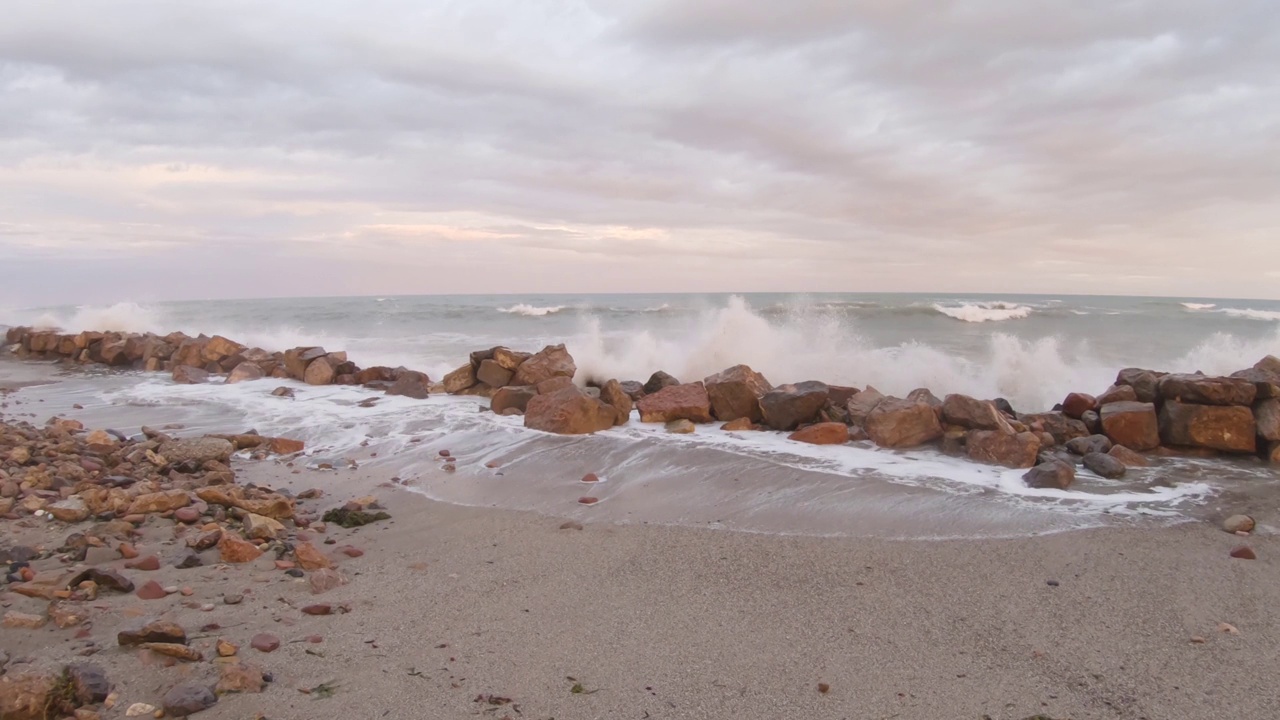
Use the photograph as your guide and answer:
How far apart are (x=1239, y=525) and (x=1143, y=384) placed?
2730 millimetres

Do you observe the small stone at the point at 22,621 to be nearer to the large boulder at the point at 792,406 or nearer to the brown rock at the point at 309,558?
the brown rock at the point at 309,558

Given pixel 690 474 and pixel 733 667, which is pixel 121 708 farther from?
pixel 690 474

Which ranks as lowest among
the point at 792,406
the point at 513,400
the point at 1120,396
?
the point at 513,400

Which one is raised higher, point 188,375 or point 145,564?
point 188,375

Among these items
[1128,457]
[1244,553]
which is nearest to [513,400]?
[1128,457]

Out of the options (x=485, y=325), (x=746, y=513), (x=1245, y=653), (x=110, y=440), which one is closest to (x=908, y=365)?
(x=746, y=513)

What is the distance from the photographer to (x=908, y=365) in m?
9.88

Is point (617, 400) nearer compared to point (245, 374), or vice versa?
point (617, 400)

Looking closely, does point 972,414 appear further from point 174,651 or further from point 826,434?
point 174,651

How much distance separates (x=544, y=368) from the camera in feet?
30.2

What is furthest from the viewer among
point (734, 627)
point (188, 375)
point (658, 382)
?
point (188, 375)

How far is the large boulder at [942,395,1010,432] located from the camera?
6.22m

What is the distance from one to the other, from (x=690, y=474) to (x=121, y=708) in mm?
4064

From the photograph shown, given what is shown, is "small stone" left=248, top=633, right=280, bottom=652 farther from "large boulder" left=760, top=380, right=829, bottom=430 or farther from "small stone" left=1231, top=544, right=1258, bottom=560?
"large boulder" left=760, top=380, right=829, bottom=430
